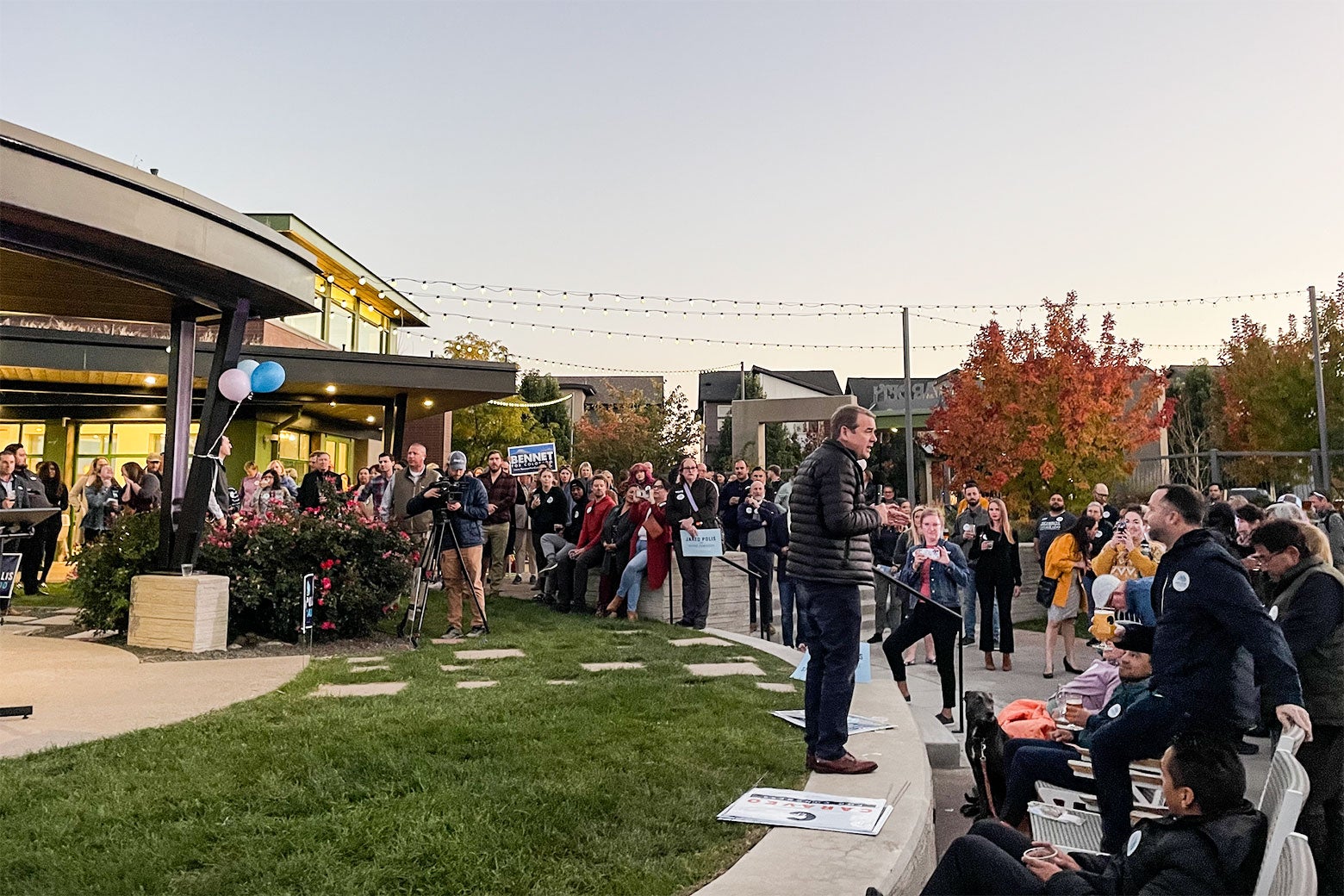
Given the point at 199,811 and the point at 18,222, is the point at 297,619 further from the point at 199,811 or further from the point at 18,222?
the point at 199,811

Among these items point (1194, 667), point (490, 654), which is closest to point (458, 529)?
point (490, 654)

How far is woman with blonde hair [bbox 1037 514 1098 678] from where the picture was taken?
10.2 m

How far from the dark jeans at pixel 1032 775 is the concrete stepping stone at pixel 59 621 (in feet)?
31.4

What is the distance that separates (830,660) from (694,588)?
228 inches

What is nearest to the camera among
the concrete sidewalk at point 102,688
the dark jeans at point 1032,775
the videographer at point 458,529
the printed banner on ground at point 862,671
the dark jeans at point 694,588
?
the dark jeans at point 1032,775

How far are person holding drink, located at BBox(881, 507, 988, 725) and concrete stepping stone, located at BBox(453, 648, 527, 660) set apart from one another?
3260 mm

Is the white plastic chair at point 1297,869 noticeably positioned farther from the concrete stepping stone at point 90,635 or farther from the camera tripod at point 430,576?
the concrete stepping stone at point 90,635

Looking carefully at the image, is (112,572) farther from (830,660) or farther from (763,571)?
(830,660)

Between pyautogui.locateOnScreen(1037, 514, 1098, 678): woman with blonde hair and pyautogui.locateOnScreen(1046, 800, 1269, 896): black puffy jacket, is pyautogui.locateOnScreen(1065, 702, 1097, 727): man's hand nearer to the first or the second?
pyautogui.locateOnScreen(1046, 800, 1269, 896): black puffy jacket

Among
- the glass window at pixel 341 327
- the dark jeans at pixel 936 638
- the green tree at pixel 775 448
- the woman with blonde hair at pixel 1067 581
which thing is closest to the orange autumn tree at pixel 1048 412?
the woman with blonde hair at pixel 1067 581

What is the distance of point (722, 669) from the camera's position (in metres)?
7.41

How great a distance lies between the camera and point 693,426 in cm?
3959

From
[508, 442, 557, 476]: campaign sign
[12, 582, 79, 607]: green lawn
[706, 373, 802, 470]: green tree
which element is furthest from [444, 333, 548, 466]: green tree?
[12, 582, 79, 607]: green lawn

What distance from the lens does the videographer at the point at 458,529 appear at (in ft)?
29.9
